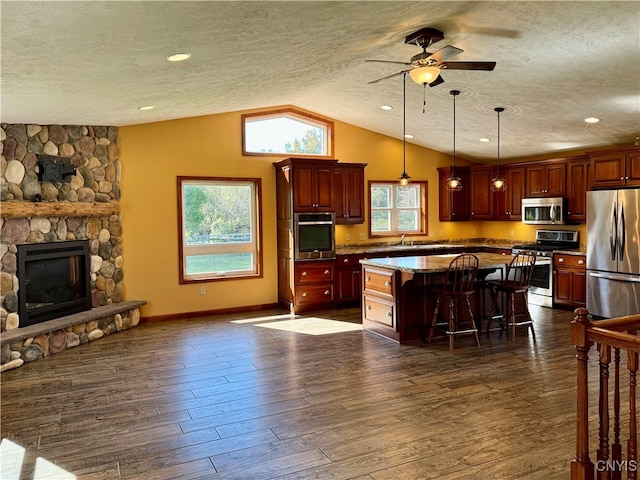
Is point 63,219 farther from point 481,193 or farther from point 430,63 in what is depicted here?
point 481,193

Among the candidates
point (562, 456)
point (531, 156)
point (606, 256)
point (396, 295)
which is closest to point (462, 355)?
point (396, 295)

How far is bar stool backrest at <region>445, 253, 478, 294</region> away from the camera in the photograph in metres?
5.39

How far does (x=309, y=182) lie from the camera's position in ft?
24.9

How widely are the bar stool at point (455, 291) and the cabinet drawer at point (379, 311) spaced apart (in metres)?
0.47

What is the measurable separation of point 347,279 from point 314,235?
3.01 ft

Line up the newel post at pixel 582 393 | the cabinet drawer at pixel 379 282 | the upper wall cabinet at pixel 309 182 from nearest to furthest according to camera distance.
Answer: the newel post at pixel 582 393 → the cabinet drawer at pixel 379 282 → the upper wall cabinet at pixel 309 182

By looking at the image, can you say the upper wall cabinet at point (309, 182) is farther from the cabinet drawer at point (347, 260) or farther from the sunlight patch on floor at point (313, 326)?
the sunlight patch on floor at point (313, 326)

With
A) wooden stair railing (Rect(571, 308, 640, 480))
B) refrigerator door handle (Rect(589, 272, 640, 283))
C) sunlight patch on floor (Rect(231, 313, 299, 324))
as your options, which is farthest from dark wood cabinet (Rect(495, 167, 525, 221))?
wooden stair railing (Rect(571, 308, 640, 480))

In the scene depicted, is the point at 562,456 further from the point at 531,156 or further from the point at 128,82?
the point at 531,156

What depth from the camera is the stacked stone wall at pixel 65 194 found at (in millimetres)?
5398

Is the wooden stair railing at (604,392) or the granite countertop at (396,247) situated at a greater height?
the granite countertop at (396,247)

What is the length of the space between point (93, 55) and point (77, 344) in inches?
143

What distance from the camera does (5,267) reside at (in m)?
5.34

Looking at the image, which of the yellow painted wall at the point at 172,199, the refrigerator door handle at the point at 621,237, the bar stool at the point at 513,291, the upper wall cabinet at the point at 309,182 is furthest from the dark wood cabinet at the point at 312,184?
the refrigerator door handle at the point at 621,237
